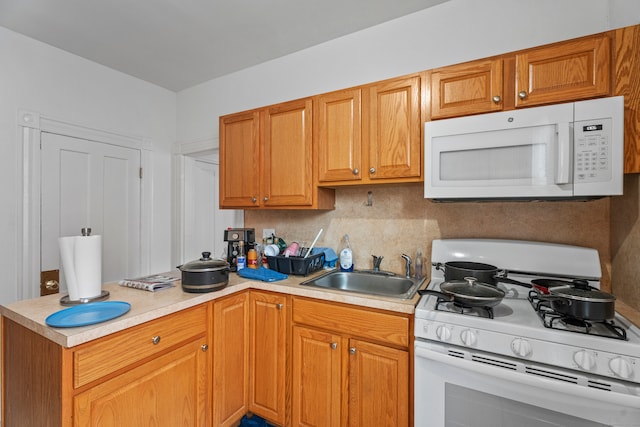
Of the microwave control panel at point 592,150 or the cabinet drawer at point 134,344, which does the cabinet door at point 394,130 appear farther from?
the cabinet drawer at point 134,344

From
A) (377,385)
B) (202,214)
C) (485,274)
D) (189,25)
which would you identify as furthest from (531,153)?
(202,214)

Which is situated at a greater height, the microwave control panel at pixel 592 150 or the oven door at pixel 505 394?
the microwave control panel at pixel 592 150

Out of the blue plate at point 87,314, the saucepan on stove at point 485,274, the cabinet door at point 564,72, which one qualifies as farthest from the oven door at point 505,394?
the blue plate at point 87,314

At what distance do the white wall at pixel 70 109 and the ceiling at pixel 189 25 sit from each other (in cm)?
14

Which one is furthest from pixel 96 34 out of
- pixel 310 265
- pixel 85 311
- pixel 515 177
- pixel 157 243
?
pixel 515 177

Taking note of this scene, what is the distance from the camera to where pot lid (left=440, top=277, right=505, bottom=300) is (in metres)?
1.18

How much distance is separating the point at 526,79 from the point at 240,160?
182cm

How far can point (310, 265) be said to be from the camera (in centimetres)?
195

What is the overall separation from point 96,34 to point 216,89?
0.96 m

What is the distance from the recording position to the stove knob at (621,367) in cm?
92

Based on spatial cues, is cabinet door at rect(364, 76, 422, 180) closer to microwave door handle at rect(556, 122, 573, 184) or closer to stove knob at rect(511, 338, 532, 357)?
microwave door handle at rect(556, 122, 573, 184)

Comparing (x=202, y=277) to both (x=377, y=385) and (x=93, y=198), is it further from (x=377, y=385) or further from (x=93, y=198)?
(x=93, y=198)

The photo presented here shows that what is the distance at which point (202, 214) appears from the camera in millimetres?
3148

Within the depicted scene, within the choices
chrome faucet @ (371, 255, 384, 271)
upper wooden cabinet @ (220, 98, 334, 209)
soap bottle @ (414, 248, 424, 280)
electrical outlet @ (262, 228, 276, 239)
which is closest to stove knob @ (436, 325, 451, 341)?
soap bottle @ (414, 248, 424, 280)
